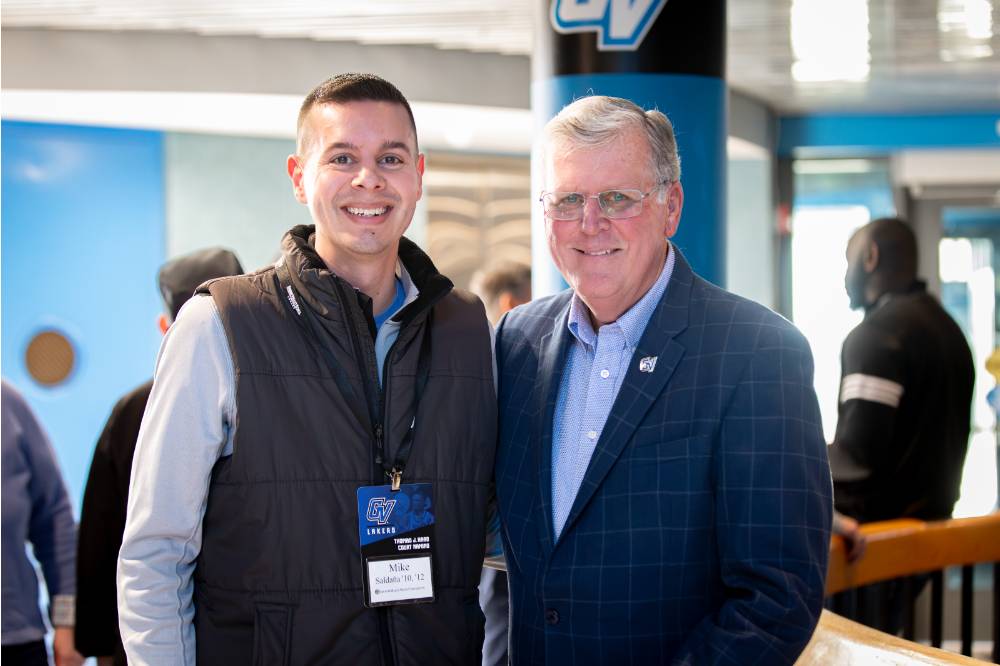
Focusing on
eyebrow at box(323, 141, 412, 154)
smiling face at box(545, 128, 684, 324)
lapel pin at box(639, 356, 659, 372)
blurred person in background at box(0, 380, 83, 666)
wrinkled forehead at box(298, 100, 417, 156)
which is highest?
wrinkled forehead at box(298, 100, 417, 156)

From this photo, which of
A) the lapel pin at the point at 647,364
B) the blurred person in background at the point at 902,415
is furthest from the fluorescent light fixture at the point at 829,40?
the lapel pin at the point at 647,364

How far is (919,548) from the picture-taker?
277 cm

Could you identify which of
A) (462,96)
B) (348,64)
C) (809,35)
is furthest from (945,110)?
(348,64)

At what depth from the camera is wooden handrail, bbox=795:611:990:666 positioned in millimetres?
1944

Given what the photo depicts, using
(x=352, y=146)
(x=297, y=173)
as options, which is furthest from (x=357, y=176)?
(x=297, y=173)

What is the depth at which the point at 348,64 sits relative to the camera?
7.04m

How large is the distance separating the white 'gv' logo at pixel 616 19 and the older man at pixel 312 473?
137 centimetres

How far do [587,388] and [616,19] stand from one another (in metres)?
1.59

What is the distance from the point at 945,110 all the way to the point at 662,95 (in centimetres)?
661

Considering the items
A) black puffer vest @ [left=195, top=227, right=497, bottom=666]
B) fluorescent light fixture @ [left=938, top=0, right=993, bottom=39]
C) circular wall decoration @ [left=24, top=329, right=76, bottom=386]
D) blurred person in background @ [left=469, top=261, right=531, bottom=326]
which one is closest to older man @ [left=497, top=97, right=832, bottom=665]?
black puffer vest @ [left=195, top=227, right=497, bottom=666]

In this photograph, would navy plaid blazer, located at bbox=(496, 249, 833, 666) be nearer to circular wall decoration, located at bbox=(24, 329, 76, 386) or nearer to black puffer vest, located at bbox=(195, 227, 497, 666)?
black puffer vest, located at bbox=(195, 227, 497, 666)

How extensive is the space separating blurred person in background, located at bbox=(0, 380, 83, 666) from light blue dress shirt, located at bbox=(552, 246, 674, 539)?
6.16 feet

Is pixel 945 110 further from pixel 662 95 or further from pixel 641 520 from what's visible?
pixel 641 520

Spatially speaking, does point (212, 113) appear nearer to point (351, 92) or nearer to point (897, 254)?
point (897, 254)
